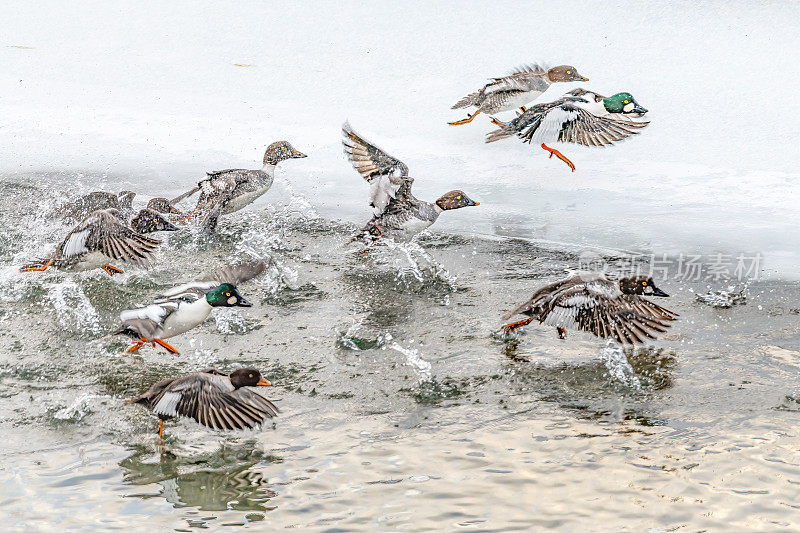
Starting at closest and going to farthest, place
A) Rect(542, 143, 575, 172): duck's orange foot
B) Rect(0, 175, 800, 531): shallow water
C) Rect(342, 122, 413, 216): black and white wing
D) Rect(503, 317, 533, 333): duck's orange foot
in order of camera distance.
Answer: Rect(0, 175, 800, 531): shallow water
Rect(503, 317, 533, 333): duck's orange foot
Rect(342, 122, 413, 216): black and white wing
Rect(542, 143, 575, 172): duck's orange foot

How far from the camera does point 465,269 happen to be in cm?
679

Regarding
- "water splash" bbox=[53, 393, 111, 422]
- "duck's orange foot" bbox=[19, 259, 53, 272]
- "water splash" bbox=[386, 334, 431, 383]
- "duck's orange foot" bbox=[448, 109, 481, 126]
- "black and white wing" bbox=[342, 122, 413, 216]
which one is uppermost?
"duck's orange foot" bbox=[448, 109, 481, 126]

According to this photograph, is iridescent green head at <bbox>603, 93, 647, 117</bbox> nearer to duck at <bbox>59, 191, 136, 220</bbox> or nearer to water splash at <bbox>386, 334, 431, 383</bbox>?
water splash at <bbox>386, 334, 431, 383</bbox>

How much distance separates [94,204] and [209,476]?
3.60 meters

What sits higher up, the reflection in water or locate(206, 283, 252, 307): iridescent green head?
locate(206, 283, 252, 307): iridescent green head

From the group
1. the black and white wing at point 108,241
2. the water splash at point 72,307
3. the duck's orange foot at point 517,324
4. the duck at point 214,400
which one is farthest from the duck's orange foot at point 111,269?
the duck's orange foot at point 517,324

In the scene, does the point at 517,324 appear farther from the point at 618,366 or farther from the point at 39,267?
the point at 39,267

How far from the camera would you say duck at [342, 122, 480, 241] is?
711cm

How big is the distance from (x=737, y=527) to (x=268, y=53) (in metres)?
8.50

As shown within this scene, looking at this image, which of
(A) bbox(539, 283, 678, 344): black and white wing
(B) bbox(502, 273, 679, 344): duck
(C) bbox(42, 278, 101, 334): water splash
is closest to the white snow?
(B) bbox(502, 273, 679, 344): duck

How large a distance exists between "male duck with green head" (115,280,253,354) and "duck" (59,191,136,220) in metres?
1.86

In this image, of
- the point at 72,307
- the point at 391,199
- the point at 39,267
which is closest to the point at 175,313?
the point at 72,307

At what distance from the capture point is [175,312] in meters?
5.53

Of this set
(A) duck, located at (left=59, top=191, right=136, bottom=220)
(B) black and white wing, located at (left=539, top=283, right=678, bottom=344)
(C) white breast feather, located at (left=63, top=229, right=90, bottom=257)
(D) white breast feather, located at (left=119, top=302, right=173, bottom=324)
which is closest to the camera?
(B) black and white wing, located at (left=539, top=283, right=678, bottom=344)
